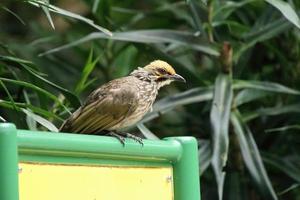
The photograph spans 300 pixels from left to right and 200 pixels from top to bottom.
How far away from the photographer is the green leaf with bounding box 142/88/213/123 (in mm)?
4859

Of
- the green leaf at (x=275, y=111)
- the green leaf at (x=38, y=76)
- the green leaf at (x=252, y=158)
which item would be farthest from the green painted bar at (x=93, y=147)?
the green leaf at (x=275, y=111)

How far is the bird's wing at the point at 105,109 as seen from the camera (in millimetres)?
3576

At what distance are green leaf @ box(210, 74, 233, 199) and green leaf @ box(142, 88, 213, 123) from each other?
113 millimetres

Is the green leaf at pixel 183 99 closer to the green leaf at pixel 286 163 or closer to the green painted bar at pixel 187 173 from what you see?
the green leaf at pixel 286 163

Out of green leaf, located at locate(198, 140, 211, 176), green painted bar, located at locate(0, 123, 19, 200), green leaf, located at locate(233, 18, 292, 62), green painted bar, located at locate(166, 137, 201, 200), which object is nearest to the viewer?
green painted bar, located at locate(0, 123, 19, 200)

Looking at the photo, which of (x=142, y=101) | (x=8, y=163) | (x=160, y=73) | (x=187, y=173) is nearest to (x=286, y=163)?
(x=160, y=73)

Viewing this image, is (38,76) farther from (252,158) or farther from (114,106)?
(252,158)

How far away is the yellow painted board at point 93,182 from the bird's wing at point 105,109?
0.46m

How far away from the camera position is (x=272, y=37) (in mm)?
5254

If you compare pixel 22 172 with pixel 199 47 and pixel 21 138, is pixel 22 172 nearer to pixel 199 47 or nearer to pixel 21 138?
pixel 21 138

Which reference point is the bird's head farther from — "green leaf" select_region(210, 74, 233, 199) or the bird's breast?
"green leaf" select_region(210, 74, 233, 199)

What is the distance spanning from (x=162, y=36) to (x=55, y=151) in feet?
7.59

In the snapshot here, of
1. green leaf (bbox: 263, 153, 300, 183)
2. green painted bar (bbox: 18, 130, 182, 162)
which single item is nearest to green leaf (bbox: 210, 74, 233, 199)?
green leaf (bbox: 263, 153, 300, 183)

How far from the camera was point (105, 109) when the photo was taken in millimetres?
3660
